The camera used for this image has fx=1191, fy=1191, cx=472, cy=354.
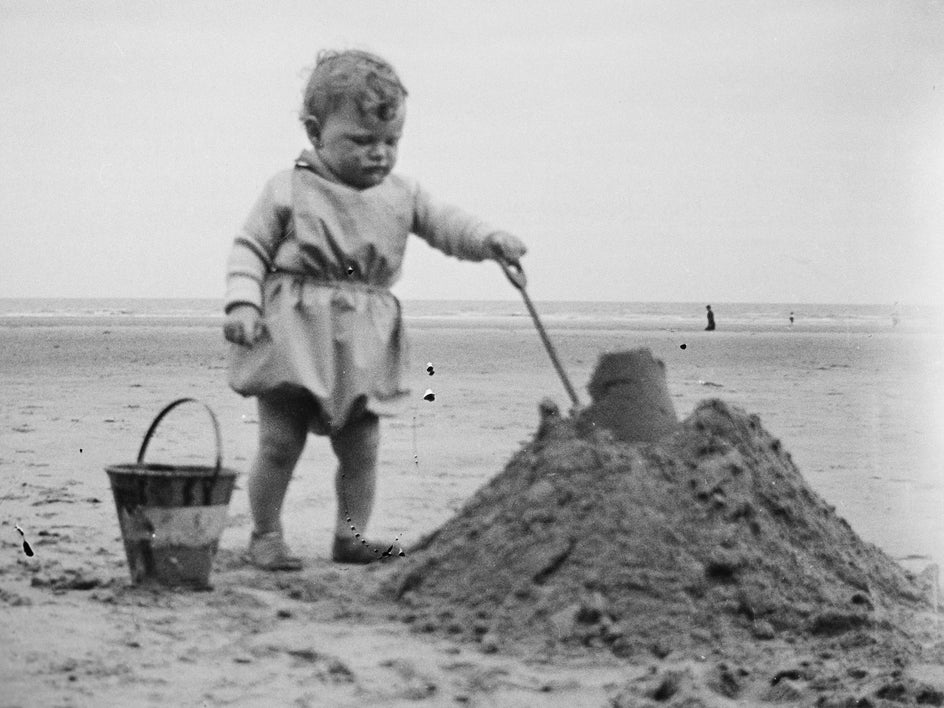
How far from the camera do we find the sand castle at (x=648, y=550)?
3.06m

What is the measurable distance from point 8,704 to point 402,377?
1907 mm

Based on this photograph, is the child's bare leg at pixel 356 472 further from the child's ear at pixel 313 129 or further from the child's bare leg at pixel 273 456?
the child's ear at pixel 313 129

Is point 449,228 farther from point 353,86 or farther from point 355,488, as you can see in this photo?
point 355,488

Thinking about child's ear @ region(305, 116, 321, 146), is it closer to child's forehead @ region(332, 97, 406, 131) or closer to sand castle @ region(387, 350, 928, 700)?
child's forehead @ region(332, 97, 406, 131)

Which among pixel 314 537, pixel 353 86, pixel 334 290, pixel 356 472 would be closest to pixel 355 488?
pixel 356 472

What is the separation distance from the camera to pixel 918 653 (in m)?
2.96

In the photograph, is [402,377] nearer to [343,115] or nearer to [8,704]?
[343,115]

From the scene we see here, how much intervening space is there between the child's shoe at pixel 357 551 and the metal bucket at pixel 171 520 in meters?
0.64

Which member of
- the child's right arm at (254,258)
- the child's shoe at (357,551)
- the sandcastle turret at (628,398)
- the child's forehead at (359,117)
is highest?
the child's forehead at (359,117)

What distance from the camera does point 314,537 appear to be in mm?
4461

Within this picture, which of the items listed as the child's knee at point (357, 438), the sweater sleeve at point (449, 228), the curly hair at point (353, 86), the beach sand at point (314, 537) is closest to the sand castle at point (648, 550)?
the beach sand at point (314, 537)

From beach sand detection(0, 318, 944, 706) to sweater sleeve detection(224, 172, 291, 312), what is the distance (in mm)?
957

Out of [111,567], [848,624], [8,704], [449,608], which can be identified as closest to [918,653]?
[848,624]

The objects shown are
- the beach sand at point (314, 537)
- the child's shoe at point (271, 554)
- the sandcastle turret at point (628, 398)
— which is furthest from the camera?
the child's shoe at point (271, 554)
